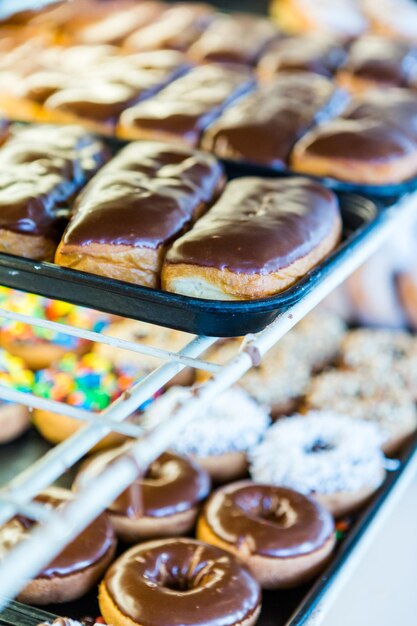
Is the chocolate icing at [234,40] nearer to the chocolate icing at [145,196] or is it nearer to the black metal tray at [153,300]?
the chocolate icing at [145,196]

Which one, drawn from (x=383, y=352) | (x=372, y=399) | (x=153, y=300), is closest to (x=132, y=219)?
(x=153, y=300)

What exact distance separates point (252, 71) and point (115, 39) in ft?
1.61

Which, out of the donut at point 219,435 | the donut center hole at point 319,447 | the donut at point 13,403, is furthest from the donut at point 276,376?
the donut at point 13,403

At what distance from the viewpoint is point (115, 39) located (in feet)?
9.22

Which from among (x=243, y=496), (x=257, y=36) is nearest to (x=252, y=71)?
(x=257, y=36)

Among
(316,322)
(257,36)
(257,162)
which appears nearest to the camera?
(257,162)

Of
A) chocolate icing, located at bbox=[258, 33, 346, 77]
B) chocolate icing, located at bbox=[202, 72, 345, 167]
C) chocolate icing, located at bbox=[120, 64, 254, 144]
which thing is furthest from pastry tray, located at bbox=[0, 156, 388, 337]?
chocolate icing, located at bbox=[258, 33, 346, 77]

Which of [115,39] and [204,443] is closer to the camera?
[204,443]

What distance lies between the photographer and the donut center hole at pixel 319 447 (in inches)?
80.7

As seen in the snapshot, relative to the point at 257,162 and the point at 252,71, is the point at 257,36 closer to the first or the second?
the point at 252,71

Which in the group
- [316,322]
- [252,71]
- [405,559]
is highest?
[252,71]

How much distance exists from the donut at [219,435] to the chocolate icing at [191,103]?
0.70m

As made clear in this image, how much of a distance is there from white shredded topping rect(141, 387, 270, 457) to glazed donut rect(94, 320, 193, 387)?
13 cm

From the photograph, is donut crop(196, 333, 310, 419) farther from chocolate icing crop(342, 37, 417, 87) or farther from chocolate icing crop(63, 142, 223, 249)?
chocolate icing crop(342, 37, 417, 87)
